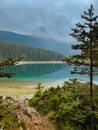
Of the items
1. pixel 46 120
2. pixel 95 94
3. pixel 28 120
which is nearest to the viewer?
pixel 28 120

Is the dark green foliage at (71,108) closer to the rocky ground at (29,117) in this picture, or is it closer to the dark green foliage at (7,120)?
the rocky ground at (29,117)

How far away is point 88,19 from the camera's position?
1773cm

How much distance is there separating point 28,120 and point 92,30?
6489 mm

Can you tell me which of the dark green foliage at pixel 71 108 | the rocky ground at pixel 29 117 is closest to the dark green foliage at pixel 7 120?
the rocky ground at pixel 29 117

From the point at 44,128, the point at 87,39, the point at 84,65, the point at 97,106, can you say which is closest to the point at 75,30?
the point at 87,39

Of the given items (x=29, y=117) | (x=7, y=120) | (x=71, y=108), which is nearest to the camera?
(x=7, y=120)

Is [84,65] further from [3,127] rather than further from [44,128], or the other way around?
[3,127]

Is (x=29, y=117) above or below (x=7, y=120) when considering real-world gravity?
below

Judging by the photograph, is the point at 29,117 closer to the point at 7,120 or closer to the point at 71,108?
the point at 71,108

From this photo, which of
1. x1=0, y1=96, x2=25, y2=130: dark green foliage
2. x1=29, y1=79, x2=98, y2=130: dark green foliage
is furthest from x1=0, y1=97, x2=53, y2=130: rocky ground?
x1=29, y1=79, x2=98, y2=130: dark green foliage

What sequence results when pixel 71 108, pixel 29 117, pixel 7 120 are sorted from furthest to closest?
pixel 71 108, pixel 29 117, pixel 7 120

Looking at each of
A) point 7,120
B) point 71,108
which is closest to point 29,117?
point 71,108

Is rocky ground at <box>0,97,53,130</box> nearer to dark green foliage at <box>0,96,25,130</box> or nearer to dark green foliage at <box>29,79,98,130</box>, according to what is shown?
dark green foliage at <box>0,96,25,130</box>

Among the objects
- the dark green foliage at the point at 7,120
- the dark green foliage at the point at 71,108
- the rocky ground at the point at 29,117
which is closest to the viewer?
the dark green foliage at the point at 7,120
